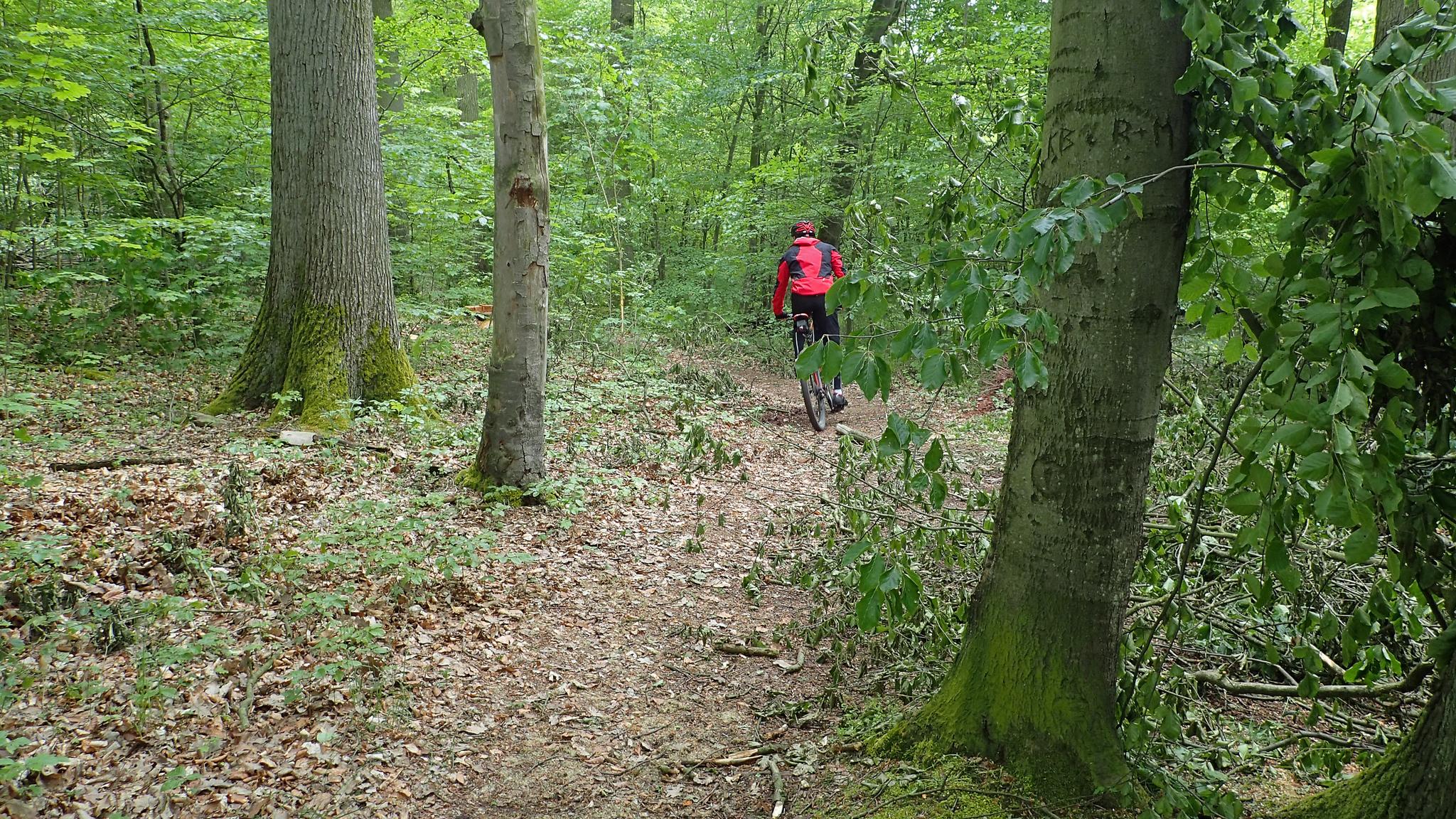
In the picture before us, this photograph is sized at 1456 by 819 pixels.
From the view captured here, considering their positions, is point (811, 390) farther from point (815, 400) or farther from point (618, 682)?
point (618, 682)

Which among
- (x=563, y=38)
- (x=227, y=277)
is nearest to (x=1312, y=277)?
(x=227, y=277)

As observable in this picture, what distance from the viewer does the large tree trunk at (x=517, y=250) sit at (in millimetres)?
5480

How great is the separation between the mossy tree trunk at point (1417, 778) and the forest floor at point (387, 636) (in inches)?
46.9

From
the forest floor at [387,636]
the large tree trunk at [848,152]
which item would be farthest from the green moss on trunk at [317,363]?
the large tree trunk at [848,152]

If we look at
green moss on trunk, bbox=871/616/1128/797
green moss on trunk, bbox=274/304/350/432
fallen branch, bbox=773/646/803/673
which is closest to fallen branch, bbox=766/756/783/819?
green moss on trunk, bbox=871/616/1128/797

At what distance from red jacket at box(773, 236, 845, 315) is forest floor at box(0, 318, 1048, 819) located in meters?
2.89

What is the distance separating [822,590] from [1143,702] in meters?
2.74

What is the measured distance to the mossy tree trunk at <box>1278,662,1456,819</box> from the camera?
1715 mm

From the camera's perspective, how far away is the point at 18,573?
378 centimetres

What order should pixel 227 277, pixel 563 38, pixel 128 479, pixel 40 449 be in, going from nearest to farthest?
pixel 128 479
pixel 40 449
pixel 227 277
pixel 563 38

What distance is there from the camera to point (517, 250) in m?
5.69

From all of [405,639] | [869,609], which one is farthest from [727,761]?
[405,639]

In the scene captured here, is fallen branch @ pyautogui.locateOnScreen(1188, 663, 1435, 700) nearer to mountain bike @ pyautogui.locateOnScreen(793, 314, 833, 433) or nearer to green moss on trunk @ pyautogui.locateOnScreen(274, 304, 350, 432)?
mountain bike @ pyautogui.locateOnScreen(793, 314, 833, 433)

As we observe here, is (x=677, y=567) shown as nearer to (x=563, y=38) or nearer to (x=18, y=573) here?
(x=18, y=573)
